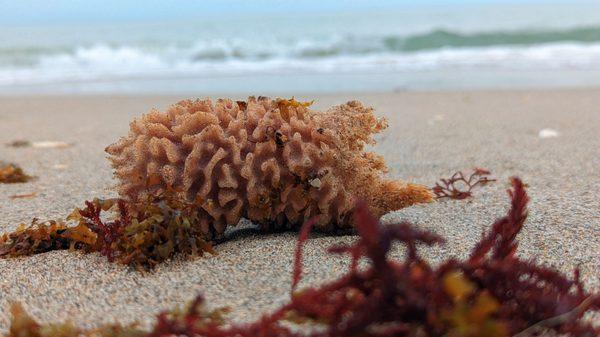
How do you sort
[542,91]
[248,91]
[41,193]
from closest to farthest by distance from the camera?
1. [41,193]
2. [542,91]
3. [248,91]

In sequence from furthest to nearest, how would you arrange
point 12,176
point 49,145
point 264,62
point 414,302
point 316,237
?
point 264,62 < point 49,145 < point 12,176 < point 316,237 < point 414,302

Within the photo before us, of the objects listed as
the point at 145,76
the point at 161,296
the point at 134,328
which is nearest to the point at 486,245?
the point at 134,328

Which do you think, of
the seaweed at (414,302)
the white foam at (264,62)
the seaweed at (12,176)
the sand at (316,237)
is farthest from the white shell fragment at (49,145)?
the white foam at (264,62)

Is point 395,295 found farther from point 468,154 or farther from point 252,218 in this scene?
point 468,154

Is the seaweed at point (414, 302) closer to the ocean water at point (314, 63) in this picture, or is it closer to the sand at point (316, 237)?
the sand at point (316, 237)

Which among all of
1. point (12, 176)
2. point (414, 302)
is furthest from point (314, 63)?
point (414, 302)

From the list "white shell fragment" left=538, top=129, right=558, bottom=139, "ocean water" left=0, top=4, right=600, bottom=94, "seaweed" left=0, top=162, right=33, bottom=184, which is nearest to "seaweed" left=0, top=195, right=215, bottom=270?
"seaweed" left=0, top=162, right=33, bottom=184

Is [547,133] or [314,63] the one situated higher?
[314,63]

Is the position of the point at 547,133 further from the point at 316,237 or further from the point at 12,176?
the point at 12,176
